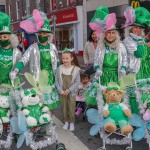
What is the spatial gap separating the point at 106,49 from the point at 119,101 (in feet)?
3.05

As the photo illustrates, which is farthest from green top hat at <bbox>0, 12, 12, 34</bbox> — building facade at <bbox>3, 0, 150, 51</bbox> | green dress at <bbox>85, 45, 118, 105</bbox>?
building facade at <bbox>3, 0, 150, 51</bbox>

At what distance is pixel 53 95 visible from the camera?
15.0 ft

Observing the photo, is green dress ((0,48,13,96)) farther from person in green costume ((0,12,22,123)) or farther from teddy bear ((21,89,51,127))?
teddy bear ((21,89,51,127))

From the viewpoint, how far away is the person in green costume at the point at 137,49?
427cm

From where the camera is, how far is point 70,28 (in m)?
22.6

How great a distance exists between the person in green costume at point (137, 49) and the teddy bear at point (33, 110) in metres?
1.33

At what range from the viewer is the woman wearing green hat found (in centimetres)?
422

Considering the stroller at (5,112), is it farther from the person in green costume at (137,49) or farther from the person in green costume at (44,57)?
the person in green costume at (137,49)

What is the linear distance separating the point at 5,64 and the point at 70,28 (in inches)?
736

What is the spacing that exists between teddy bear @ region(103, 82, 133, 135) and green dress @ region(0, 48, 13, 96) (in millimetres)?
1482

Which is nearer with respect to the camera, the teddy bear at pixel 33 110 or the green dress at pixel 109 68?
the teddy bear at pixel 33 110


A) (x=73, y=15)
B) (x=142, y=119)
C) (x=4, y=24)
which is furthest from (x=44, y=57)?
(x=73, y=15)

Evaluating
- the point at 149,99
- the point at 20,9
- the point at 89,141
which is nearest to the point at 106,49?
the point at 149,99

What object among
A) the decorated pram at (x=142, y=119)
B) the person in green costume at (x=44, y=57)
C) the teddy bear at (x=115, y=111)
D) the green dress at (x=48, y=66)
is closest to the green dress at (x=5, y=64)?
the person in green costume at (x=44, y=57)
